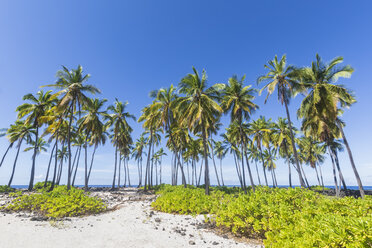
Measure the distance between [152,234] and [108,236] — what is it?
1413 mm

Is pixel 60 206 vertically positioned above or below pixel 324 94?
below

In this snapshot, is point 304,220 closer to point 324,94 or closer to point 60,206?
point 60,206

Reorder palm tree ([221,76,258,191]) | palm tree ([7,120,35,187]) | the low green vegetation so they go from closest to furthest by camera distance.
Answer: the low green vegetation → palm tree ([221,76,258,191]) → palm tree ([7,120,35,187])

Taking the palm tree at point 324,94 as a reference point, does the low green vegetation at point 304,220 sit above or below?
below

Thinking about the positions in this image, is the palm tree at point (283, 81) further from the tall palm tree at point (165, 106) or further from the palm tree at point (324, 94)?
the tall palm tree at point (165, 106)

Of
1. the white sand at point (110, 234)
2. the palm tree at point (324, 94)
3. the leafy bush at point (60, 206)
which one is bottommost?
the white sand at point (110, 234)

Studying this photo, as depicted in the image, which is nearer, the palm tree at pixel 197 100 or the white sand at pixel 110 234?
the white sand at pixel 110 234

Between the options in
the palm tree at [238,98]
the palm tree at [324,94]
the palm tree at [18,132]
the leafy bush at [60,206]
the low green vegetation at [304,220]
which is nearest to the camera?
the low green vegetation at [304,220]

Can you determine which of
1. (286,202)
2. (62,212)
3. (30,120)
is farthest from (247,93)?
(30,120)

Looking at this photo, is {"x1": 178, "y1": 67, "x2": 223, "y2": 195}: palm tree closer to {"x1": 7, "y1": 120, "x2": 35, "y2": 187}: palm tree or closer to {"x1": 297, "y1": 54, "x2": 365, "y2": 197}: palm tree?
{"x1": 297, "y1": 54, "x2": 365, "y2": 197}: palm tree

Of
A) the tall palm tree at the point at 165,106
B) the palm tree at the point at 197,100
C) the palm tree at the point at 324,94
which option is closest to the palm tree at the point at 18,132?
the tall palm tree at the point at 165,106

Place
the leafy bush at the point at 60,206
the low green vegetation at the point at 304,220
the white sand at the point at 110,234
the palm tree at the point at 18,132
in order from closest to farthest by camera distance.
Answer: the low green vegetation at the point at 304,220 → the white sand at the point at 110,234 → the leafy bush at the point at 60,206 → the palm tree at the point at 18,132

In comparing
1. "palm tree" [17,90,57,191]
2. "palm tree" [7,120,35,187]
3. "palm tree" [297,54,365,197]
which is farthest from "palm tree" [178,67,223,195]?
"palm tree" [7,120,35,187]

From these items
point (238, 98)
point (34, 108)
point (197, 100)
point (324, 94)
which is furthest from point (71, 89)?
point (324, 94)
